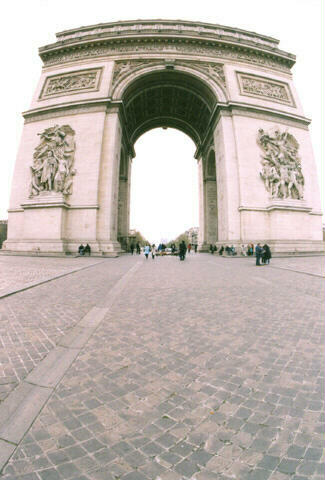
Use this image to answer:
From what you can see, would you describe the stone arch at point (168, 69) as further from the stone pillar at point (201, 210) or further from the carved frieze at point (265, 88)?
the stone pillar at point (201, 210)

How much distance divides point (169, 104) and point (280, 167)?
15.9 meters

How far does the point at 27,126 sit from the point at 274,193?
22834 mm

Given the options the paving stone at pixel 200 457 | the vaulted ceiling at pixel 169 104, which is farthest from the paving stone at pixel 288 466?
the vaulted ceiling at pixel 169 104

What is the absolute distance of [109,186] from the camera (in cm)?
1642

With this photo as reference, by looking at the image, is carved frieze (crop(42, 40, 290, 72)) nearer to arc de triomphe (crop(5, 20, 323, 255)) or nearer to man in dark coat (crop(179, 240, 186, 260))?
arc de triomphe (crop(5, 20, 323, 255))

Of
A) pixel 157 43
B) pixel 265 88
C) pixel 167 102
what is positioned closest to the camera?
pixel 157 43

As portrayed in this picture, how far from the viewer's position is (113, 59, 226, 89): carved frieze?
1888cm

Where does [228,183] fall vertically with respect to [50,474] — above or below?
above

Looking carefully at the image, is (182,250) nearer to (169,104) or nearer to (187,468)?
(187,468)

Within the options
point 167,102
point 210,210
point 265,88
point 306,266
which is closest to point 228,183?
point 210,210

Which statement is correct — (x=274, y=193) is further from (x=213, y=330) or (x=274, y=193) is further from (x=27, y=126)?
(x=27, y=126)

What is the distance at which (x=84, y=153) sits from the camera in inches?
658

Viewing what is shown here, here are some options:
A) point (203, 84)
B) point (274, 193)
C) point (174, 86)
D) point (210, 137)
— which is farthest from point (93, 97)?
point (274, 193)

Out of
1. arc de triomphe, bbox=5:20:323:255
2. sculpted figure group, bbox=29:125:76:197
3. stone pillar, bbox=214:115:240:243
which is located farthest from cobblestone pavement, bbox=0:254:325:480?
sculpted figure group, bbox=29:125:76:197
